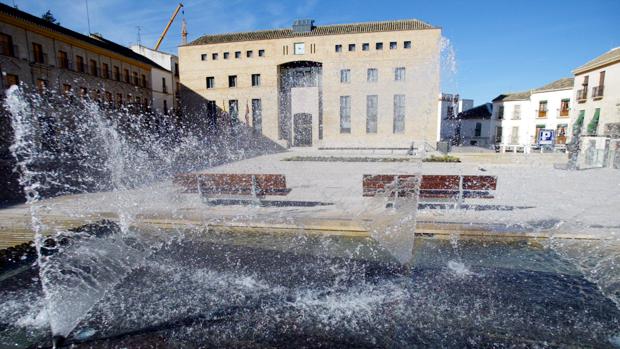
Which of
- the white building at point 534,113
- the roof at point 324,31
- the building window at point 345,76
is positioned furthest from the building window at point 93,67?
the white building at point 534,113

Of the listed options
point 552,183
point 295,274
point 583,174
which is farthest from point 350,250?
point 583,174

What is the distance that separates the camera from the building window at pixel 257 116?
34.2m

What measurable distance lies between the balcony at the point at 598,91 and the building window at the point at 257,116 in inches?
1052

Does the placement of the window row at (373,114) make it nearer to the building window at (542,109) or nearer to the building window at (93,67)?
the building window at (542,109)

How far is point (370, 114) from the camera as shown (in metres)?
32.8

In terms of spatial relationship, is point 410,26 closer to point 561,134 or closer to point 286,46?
point 286,46

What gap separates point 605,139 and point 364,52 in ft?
72.0

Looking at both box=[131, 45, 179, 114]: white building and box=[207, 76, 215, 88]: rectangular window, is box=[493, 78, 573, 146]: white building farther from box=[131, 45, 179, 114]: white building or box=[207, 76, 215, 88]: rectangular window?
box=[131, 45, 179, 114]: white building

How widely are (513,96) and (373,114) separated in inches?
593

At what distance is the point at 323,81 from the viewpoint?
108 ft

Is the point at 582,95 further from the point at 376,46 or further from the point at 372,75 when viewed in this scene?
the point at 376,46

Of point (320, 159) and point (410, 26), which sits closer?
point (320, 159)

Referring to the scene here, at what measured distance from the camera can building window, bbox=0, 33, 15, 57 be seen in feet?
63.0

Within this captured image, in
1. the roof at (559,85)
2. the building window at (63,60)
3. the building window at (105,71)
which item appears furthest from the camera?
the roof at (559,85)
